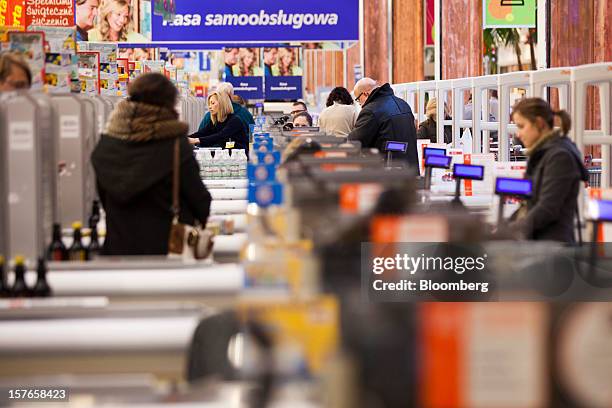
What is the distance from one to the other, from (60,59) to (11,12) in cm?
898

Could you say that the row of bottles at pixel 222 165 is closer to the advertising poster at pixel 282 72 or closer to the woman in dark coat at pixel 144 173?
the woman in dark coat at pixel 144 173

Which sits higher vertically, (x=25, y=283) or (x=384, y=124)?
(x=384, y=124)

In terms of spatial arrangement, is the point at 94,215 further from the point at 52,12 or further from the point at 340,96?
the point at 52,12

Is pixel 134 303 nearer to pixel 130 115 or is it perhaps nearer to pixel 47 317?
pixel 47 317

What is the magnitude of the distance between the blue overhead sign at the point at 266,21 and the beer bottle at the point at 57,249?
1101cm

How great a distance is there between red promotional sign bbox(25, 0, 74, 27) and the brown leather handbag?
28.5ft

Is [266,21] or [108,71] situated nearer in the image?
[108,71]

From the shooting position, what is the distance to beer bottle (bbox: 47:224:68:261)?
171 inches

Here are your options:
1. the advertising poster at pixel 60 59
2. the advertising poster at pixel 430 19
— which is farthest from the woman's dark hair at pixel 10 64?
the advertising poster at pixel 430 19

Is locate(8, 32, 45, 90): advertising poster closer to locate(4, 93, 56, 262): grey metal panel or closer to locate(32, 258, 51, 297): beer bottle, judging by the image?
locate(4, 93, 56, 262): grey metal panel

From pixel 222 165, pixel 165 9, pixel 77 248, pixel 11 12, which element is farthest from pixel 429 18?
pixel 77 248

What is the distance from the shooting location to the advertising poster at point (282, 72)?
64.6ft

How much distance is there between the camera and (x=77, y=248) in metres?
4.42

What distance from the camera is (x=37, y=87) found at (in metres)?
5.04
